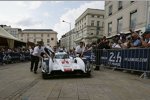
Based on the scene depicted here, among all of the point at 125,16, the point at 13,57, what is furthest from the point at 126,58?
the point at 125,16

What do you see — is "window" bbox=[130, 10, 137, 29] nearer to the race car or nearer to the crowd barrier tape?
the crowd barrier tape

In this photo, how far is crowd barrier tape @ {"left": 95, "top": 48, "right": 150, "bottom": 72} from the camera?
9.59 meters

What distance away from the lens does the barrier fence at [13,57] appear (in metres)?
20.6

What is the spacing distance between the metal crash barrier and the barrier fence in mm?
9921

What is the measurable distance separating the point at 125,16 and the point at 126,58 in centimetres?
1772

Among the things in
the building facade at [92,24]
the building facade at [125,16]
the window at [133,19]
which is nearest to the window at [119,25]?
the building facade at [125,16]

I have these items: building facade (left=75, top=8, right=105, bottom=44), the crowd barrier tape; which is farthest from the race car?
building facade (left=75, top=8, right=105, bottom=44)

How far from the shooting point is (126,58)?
1098 cm

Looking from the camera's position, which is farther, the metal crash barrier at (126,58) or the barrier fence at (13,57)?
the barrier fence at (13,57)

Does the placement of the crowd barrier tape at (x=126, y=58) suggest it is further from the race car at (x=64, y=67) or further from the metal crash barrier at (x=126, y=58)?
the race car at (x=64, y=67)

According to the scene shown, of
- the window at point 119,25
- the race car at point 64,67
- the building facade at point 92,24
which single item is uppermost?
the building facade at point 92,24

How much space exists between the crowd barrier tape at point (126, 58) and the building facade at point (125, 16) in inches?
375

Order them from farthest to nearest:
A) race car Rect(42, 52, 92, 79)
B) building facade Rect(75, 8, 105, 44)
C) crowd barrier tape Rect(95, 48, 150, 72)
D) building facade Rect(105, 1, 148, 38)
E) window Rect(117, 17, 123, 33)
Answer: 1. building facade Rect(75, 8, 105, 44)
2. window Rect(117, 17, 123, 33)
3. building facade Rect(105, 1, 148, 38)
4. crowd barrier tape Rect(95, 48, 150, 72)
5. race car Rect(42, 52, 92, 79)

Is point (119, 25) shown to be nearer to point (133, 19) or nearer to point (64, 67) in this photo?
point (133, 19)
